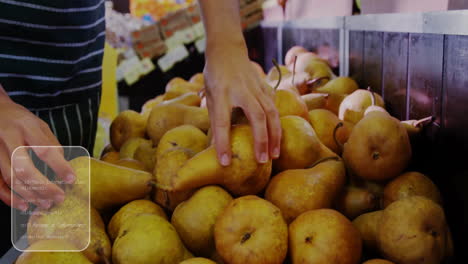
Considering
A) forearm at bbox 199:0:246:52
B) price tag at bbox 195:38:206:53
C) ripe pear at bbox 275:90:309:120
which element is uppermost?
forearm at bbox 199:0:246:52

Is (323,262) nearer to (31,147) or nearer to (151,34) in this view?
(31,147)

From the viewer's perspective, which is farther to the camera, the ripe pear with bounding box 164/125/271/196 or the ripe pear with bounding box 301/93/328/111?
the ripe pear with bounding box 301/93/328/111

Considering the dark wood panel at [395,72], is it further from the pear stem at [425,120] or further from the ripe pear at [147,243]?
the ripe pear at [147,243]

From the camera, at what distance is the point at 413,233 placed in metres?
0.85

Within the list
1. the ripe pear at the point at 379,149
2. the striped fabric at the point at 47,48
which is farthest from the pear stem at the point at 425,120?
the striped fabric at the point at 47,48

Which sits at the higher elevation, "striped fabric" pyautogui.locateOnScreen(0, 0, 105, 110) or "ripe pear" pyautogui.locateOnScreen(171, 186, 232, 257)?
"striped fabric" pyautogui.locateOnScreen(0, 0, 105, 110)

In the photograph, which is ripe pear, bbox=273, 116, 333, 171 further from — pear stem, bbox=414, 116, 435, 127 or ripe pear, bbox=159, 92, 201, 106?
ripe pear, bbox=159, 92, 201, 106

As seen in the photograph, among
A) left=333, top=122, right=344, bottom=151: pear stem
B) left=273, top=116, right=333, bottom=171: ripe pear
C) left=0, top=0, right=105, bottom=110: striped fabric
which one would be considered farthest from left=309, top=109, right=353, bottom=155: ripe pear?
left=0, top=0, right=105, bottom=110: striped fabric

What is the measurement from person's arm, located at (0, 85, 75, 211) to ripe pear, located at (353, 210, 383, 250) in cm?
61

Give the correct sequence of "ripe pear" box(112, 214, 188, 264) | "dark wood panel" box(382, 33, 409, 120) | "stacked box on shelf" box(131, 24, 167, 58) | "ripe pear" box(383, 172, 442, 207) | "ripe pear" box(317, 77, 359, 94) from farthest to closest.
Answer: "stacked box on shelf" box(131, 24, 167, 58)
"ripe pear" box(317, 77, 359, 94)
"dark wood panel" box(382, 33, 409, 120)
"ripe pear" box(383, 172, 442, 207)
"ripe pear" box(112, 214, 188, 264)

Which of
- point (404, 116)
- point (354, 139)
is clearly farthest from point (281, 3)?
point (354, 139)

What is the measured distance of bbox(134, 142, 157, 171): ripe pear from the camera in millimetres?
1287

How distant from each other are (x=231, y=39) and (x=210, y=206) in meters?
0.38

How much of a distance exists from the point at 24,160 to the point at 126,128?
30.7 inches
